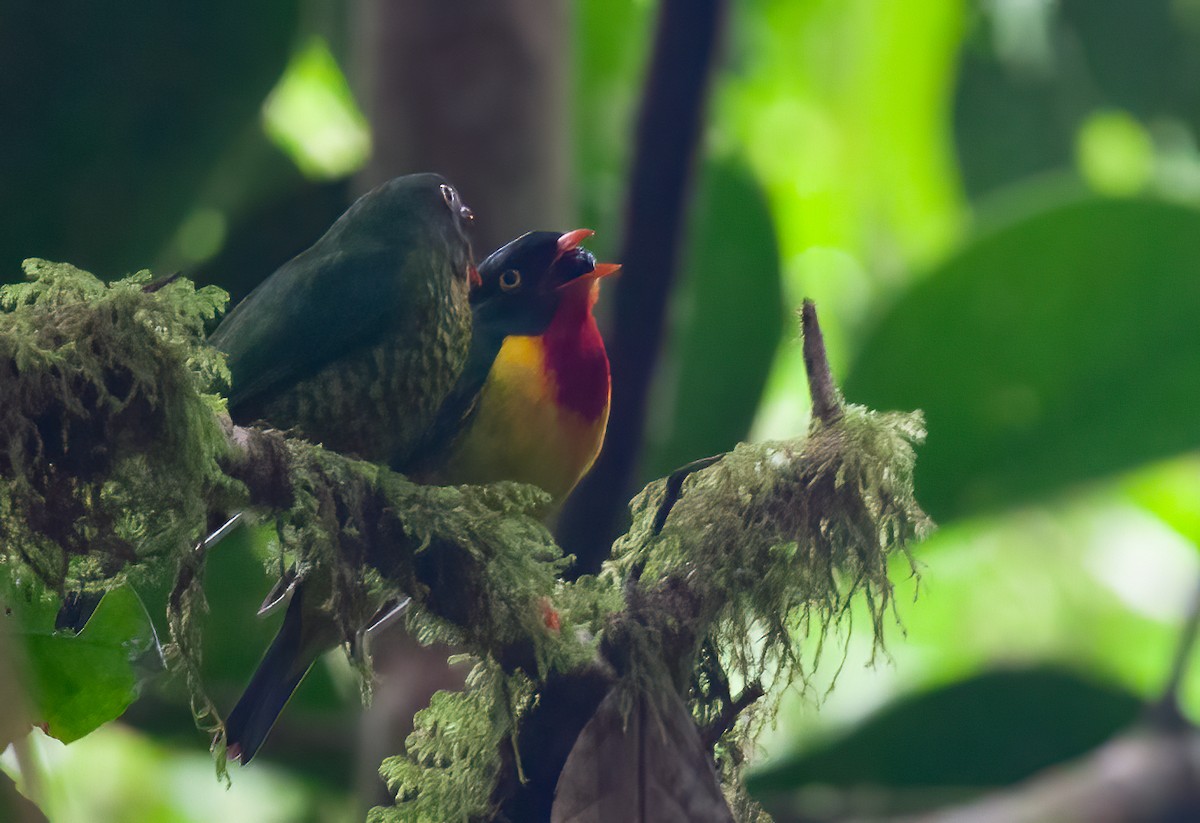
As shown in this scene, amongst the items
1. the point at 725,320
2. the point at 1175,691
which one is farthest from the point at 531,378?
the point at 1175,691

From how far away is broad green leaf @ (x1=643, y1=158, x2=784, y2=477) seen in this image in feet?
8.59

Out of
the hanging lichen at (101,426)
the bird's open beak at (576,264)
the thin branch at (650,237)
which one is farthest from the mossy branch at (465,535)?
the thin branch at (650,237)

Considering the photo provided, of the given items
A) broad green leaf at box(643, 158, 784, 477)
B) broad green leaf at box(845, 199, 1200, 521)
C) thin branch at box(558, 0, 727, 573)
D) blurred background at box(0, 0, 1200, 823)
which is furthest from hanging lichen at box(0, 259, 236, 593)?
broad green leaf at box(845, 199, 1200, 521)

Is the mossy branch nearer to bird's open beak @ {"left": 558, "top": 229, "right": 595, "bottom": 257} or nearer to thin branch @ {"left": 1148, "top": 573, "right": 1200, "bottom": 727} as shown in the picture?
bird's open beak @ {"left": 558, "top": 229, "right": 595, "bottom": 257}

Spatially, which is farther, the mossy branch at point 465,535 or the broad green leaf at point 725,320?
the broad green leaf at point 725,320

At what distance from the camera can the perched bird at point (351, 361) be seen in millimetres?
1141

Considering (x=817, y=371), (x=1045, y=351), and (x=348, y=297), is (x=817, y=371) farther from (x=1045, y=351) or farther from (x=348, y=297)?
(x=1045, y=351)

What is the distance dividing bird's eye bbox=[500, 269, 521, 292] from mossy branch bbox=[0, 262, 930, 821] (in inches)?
10.9

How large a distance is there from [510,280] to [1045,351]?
164 centimetres

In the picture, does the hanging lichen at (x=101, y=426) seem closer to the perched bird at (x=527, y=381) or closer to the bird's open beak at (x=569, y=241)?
the perched bird at (x=527, y=381)

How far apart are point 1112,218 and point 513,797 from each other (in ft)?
6.55

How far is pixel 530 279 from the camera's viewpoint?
4.41 feet

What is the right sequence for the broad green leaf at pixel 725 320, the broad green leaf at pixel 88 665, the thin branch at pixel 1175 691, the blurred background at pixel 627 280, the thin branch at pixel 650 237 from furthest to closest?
the broad green leaf at pixel 725 320
the thin branch at pixel 1175 691
the blurred background at pixel 627 280
the thin branch at pixel 650 237
the broad green leaf at pixel 88 665

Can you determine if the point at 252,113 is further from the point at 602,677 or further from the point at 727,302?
the point at 602,677
